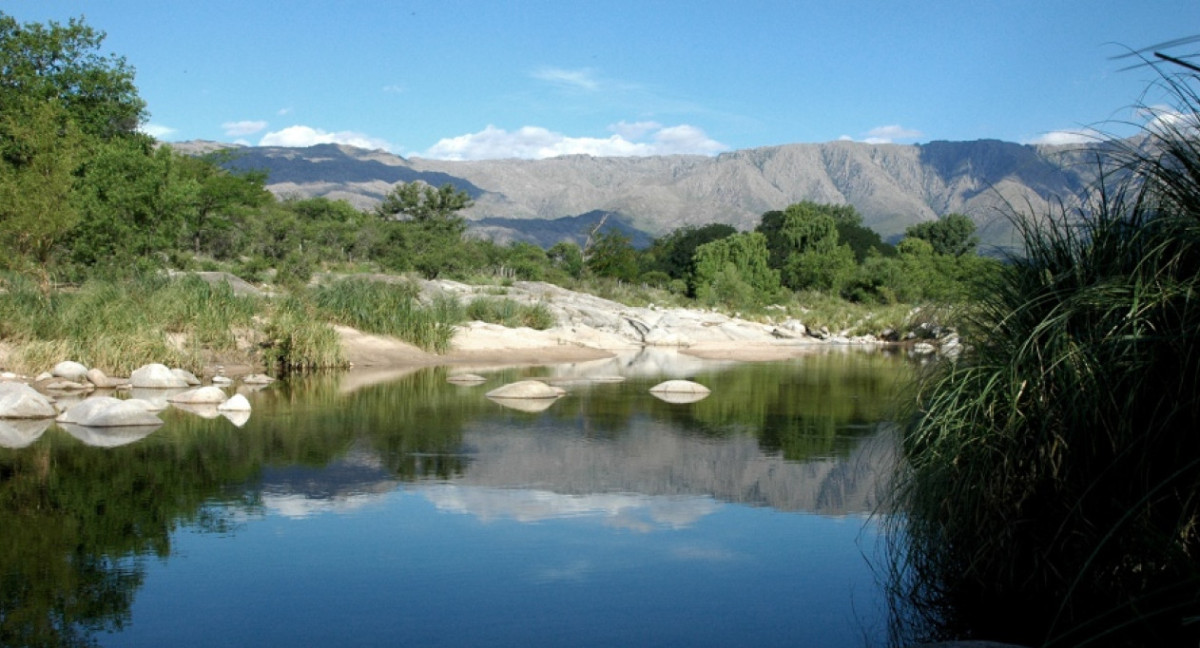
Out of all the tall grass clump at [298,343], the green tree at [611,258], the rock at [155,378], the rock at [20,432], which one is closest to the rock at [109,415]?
the rock at [20,432]

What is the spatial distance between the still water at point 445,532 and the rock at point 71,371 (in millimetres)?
4890

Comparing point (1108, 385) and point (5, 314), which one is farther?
point (5, 314)

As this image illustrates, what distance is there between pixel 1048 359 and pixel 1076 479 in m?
0.76

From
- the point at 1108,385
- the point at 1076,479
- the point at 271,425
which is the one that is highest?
the point at 1108,385

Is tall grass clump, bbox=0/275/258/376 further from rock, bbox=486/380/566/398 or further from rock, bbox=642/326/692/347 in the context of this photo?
rock, bbox=642/326/692/347

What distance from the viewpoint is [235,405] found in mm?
17734

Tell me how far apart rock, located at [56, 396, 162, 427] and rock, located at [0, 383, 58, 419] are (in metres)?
0.54

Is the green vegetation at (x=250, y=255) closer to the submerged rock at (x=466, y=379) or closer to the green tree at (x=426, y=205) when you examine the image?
the green tree at (x=426, y=205)

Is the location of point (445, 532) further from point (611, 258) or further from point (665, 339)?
point (611, 258)

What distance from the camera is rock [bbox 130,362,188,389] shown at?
20766mm

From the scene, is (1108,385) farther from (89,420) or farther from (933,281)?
(933,281)

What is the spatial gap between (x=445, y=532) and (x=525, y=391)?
10.8 meters

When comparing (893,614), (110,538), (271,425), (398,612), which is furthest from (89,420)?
(893,614)

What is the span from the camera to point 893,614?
745cm
